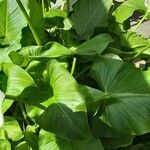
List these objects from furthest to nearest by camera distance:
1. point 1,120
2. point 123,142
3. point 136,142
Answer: point 136,142 → point 123,142 → point 1,120

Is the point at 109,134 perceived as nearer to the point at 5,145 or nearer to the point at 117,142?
the point at 117,142

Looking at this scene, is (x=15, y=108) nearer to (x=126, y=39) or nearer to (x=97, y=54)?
(x=97, y=54)

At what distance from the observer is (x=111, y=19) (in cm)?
134

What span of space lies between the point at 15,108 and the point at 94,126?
244 mm

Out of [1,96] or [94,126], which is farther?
[94,126]

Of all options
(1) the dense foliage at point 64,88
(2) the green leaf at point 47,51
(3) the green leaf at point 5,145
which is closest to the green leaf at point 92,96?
(1) the dense foliage at point 64,88

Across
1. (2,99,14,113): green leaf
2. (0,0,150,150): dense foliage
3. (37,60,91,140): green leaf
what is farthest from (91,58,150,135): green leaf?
(2,99,14,113): green leaf

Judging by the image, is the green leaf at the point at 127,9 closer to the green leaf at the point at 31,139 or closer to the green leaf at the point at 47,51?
the green leaf at the point at 47,51

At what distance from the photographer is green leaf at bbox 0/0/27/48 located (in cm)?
117

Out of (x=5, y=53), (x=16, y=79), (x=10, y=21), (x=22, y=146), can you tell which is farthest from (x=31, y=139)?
(x=10, y=21)

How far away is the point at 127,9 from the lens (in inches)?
51.2

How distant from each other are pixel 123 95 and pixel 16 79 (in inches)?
10.4

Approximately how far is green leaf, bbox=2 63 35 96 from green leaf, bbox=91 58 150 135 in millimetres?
176

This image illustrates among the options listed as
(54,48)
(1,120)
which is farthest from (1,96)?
(54,48)
